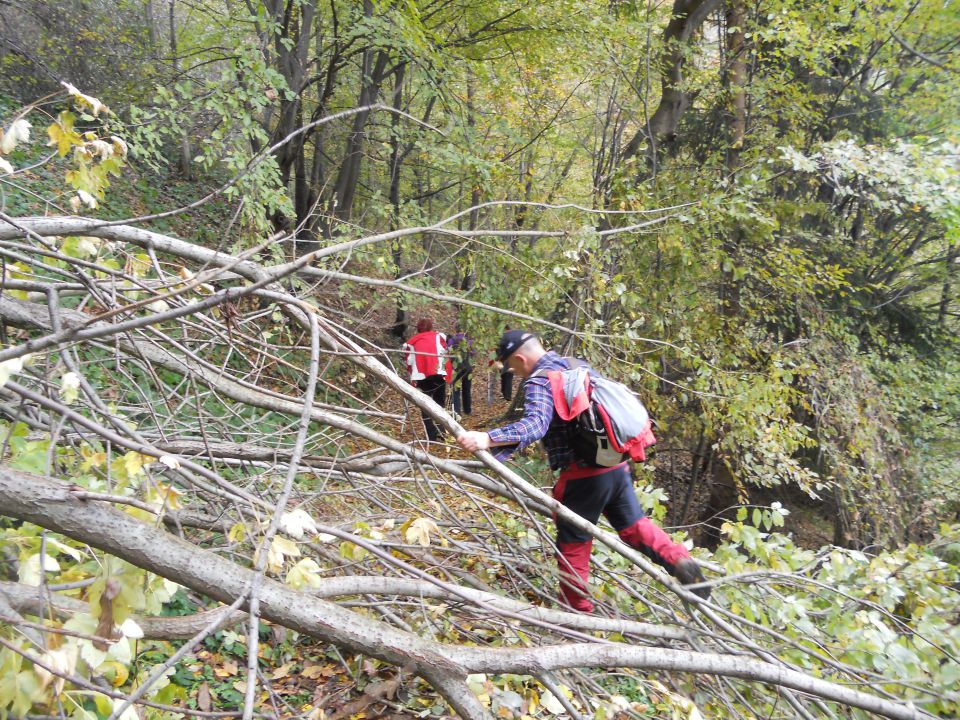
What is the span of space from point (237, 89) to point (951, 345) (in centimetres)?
1080

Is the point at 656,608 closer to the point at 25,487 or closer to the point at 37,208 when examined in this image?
the point at 25,487

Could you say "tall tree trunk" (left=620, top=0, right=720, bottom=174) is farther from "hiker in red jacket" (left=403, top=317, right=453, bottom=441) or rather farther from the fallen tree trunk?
the fallen tree trunk

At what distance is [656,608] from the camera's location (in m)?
2.91

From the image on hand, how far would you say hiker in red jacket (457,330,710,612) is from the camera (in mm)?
3311

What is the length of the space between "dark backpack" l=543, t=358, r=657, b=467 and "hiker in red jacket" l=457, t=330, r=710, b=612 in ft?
0.19

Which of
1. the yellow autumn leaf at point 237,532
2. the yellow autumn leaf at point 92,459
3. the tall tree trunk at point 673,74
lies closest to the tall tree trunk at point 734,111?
the tall tree trunk at point 673,74

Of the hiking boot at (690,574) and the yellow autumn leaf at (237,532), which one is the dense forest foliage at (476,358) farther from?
the hiking boot at (690,574)

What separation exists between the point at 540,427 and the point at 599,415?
0.37 meters

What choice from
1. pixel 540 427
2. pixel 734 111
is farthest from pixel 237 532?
pixel 734 111

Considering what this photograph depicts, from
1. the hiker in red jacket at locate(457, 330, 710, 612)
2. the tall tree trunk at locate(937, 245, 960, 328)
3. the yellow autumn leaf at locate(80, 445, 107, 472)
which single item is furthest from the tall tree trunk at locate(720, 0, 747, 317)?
the yellow autumn leaf at locate(80, 445, 107, 472)

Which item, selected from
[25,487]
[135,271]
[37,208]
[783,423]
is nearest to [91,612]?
[25,487]

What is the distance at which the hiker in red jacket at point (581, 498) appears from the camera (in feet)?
10.9

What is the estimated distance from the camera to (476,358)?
23.9 feet

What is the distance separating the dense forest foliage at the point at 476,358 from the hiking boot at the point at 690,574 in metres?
0.16
